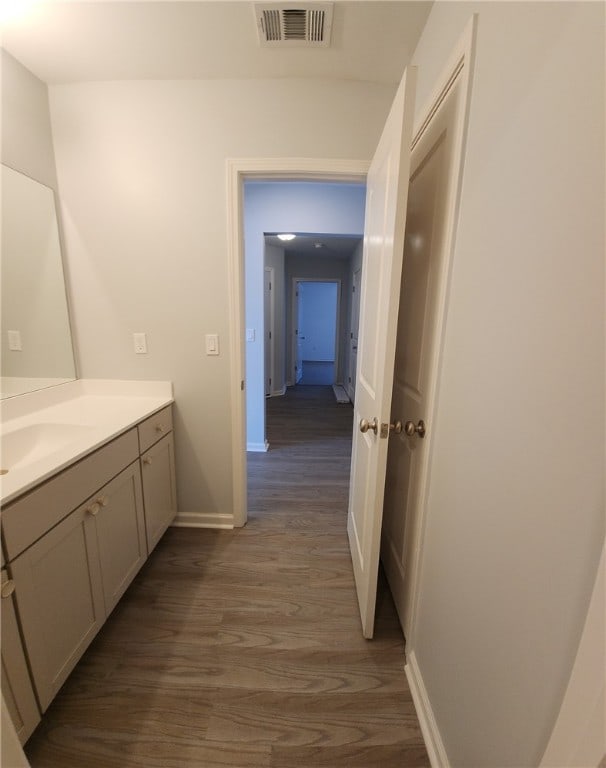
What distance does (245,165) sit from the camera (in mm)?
1604

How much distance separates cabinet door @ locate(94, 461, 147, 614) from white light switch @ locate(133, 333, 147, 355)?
0.68 m

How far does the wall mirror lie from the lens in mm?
1408

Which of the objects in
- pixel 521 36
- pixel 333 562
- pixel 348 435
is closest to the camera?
pixel 521 36

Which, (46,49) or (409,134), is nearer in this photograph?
(409,134)

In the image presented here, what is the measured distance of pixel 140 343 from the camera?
1816 millimetres

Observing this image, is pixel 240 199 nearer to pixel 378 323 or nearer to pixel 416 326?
pixel 378 323

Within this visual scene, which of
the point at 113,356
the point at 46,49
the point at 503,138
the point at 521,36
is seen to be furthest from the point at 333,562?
the point at 46,49

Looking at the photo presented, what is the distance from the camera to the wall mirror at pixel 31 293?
1408 millimetres

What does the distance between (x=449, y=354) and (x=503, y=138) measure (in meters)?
0.54

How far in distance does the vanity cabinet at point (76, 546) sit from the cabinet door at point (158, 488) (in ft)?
0.04

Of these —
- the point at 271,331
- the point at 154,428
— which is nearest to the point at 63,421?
the point at 154,428

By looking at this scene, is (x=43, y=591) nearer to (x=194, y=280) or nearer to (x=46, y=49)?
(x=194, y=280)

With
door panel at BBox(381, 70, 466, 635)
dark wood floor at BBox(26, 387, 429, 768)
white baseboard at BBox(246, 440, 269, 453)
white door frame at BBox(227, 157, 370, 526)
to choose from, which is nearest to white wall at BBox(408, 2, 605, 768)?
door panel at BBox(381, 70, 466, 635)

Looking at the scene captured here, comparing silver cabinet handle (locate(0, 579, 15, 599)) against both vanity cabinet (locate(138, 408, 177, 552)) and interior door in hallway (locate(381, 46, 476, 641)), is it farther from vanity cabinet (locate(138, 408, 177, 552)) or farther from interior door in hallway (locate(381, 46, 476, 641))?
interior door in hallway (locate(381, 46, 476, 641))
